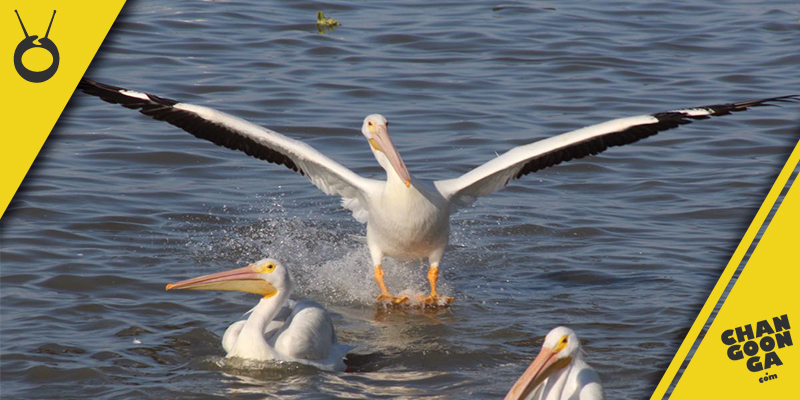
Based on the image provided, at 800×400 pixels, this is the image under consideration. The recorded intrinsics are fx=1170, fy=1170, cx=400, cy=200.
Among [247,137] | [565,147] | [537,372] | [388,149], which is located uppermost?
[247,137]

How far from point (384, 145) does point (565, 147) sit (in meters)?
1.19

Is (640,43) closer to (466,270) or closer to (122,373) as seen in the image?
(466,270)

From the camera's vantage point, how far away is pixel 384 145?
7.61 meters

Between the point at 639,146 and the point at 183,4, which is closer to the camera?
the point at 639,146

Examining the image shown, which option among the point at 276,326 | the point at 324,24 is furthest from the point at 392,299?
the point at 324,24

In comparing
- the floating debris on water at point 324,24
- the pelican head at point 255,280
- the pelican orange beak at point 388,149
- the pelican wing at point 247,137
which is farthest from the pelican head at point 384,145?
the floating debris on water at point 324,24

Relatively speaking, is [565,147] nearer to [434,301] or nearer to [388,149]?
[388,149]

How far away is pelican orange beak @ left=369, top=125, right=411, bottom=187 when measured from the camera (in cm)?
743

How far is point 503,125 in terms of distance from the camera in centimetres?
1158

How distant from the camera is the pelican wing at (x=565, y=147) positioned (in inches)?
297

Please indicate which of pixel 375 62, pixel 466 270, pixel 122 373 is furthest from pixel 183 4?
pixel 122 373

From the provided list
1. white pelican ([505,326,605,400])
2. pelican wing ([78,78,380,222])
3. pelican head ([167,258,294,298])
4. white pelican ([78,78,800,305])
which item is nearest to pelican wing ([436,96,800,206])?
white pelican ([78,78,800,305])

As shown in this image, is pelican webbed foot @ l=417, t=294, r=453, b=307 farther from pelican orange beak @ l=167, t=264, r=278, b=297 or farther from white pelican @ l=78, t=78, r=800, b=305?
pelican orange beak @ l=167, t=264, r=278, b=297

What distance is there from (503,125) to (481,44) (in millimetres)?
3277
